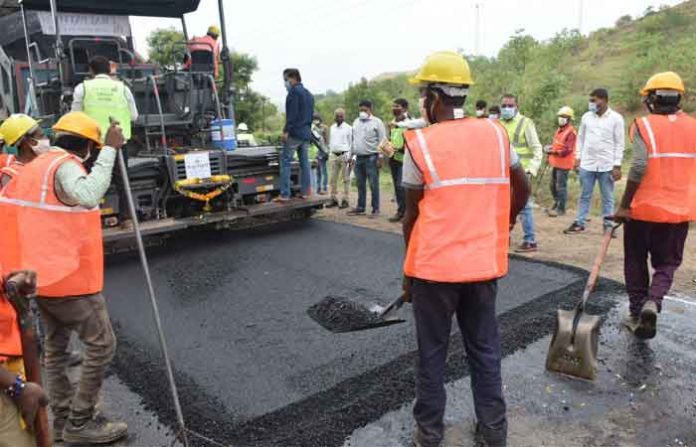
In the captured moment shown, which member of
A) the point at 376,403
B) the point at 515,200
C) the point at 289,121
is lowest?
the point at 376,403

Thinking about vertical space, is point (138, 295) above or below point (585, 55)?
below

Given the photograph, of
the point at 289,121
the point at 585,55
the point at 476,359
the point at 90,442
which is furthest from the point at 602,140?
the point at 585,55

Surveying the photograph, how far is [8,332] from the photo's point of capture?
196cm

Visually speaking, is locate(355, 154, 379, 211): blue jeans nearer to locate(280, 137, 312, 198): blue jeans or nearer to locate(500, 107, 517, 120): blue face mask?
locate(280, 137, 312, 198): blue jeans

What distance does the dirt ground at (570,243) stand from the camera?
216 inches

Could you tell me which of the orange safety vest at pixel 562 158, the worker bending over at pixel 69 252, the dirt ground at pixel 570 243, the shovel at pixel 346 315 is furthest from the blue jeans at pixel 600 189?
the worker bending over at pixel 69 252

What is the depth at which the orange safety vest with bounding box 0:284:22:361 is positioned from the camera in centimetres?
194

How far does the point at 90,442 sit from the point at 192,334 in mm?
1410

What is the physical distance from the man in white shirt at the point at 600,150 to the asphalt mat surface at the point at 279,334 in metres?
1.95

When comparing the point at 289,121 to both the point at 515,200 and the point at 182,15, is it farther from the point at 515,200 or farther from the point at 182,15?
the point at 515,200

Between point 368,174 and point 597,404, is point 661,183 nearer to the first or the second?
point 597,404

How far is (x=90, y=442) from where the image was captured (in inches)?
114

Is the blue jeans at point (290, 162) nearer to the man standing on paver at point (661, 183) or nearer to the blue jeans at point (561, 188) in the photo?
the blue jeans at point (561, 188)

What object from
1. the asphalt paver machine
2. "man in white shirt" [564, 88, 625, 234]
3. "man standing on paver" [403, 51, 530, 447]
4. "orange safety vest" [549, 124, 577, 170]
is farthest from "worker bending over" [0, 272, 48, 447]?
"orange safety vest" [549, 124, 577, 170]
